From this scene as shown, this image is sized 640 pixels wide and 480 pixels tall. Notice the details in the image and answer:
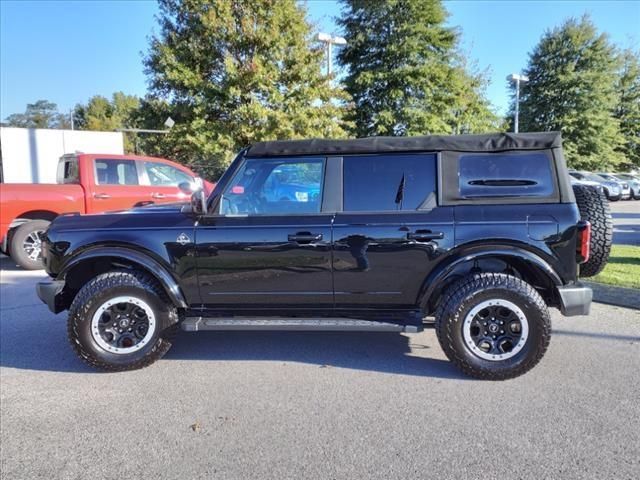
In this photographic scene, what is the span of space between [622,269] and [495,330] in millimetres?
4741

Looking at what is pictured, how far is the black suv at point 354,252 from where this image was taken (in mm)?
3547

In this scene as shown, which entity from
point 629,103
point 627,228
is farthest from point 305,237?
point 629,103

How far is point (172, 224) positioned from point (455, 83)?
2018 cm

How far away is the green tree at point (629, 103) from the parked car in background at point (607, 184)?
16732 millimetres

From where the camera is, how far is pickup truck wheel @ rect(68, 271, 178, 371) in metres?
3.79

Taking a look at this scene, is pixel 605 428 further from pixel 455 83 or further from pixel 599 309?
pixel 455 83

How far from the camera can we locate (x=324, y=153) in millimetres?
3838

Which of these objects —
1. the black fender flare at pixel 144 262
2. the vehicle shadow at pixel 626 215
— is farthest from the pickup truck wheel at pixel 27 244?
the vehicle shadow at pixel 626 215

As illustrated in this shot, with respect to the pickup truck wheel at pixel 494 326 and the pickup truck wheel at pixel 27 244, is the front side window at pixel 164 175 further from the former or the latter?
the pickup truck wheel at pixel 494 326

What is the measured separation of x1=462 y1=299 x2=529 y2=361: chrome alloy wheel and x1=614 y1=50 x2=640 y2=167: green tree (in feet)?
134

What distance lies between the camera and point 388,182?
3768mm

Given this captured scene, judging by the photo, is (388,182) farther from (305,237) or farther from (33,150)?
(33,150)

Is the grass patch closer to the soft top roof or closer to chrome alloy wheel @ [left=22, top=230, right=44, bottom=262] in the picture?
the soft top roof

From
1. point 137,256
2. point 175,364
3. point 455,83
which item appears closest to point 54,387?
point 175,364
